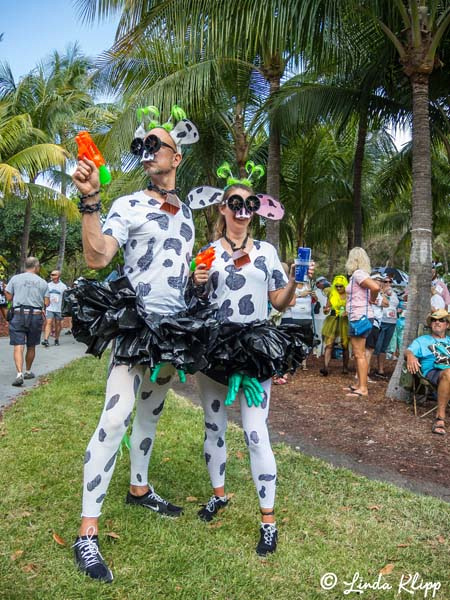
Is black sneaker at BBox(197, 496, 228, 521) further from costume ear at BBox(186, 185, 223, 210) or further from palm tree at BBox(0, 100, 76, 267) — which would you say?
palm tree at BBox(0, 100, 76, 267)

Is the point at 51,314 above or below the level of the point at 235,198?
below

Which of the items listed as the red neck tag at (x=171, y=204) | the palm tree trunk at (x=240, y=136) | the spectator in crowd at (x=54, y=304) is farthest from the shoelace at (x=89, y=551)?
the spectator in crowd at (x=54, y=304)

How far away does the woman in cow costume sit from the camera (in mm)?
2871

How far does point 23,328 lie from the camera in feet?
25.4

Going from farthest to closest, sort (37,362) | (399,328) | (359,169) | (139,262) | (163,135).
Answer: (399,328), (359,169), (37,362), (163,135), (139,262)

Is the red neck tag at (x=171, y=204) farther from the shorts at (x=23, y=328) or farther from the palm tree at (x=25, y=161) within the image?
the palm tree at (x=25, y=161)

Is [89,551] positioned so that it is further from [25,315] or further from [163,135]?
[25,315]

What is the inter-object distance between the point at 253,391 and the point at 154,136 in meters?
1.54

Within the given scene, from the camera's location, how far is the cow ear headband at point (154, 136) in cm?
288

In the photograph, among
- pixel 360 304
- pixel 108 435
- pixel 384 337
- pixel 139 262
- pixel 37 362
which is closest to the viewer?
pixel 108 435

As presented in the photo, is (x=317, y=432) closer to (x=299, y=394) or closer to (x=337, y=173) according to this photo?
(x=299, y=394)

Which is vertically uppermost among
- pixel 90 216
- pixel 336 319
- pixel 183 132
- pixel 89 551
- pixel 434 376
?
pixel 183 132

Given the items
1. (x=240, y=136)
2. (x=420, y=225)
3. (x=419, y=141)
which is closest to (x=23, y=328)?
(x=420, y=225)

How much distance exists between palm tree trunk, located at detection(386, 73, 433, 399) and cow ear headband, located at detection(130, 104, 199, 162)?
4482 millimetres
